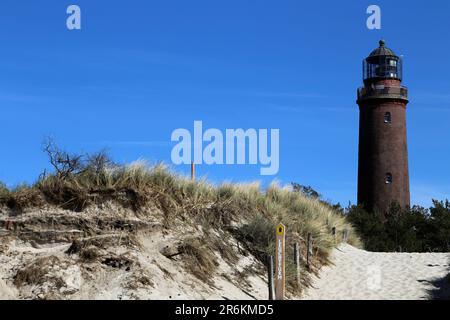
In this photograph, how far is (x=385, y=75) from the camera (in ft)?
136

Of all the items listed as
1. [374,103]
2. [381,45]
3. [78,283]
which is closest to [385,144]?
[374,103]

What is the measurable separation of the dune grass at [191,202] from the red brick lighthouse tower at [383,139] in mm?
17340

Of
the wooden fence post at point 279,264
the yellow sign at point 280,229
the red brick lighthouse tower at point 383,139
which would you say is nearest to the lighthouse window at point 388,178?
the red brick lighthouse tower at point 383,139

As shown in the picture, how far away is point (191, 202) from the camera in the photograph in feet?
63.9

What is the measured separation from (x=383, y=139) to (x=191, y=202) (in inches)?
952

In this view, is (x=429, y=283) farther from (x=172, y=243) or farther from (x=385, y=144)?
(x=385, y=144)

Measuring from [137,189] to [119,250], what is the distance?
269 cm


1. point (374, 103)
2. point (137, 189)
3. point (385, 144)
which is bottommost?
point (137, 189)

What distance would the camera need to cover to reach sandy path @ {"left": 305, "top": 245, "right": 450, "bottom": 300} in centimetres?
1980

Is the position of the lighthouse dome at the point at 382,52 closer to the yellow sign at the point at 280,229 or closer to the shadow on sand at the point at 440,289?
the shadow on sand at the point at 440,289

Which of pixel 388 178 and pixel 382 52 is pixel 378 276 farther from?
pixel 382 52

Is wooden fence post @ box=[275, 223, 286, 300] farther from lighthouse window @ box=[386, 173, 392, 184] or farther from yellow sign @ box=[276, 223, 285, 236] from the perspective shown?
lighthouse window @ box=[386, 173, 392, 184]
